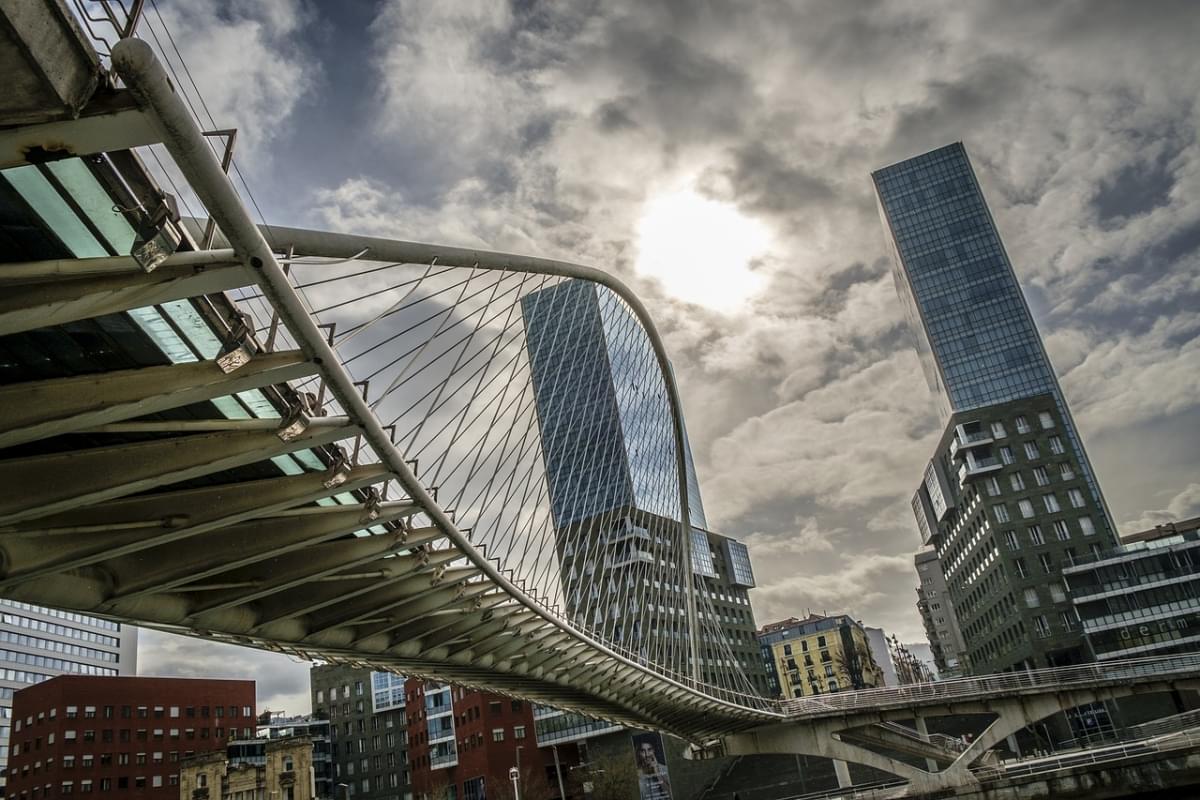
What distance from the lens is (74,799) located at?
80.8 metres

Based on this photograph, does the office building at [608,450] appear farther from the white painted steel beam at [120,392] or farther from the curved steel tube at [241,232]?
the white painted steel beam at [120,392]

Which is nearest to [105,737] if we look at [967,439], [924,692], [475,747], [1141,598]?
[475,747]

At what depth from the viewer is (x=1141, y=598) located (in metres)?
77.9

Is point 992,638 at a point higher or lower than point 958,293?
lower

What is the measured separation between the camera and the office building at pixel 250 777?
78062 mm

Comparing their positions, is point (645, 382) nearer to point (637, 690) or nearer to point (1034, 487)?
point (637, 690)

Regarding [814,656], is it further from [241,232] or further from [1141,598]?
[241,232]

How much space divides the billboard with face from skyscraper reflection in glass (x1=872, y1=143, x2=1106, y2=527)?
5639 cm

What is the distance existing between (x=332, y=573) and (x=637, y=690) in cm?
2602

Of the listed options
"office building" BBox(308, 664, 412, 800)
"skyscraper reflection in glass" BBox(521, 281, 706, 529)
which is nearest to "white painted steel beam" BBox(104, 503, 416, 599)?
"skyscraper reflection in glass" BBox(521, 281, 706, 529)

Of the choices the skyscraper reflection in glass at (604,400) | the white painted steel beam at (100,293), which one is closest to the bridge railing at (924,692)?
the skyscraper reflection in glass at (604,400)

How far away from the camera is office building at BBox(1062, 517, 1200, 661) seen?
75688mm

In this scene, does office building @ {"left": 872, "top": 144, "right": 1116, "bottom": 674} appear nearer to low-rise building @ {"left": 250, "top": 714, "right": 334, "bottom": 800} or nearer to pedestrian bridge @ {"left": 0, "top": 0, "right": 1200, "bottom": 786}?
pedestrian bridge @ {"left": 0, "top": 0, "right": 1200, "bottom": 786}

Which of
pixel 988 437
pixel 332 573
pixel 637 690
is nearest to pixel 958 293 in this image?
pixel 988 437
